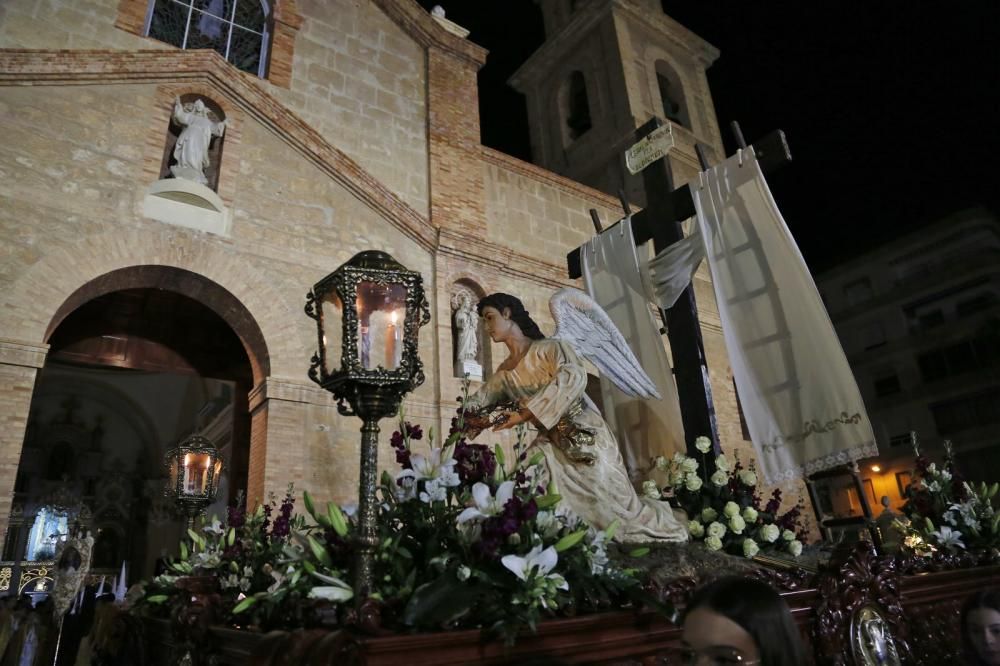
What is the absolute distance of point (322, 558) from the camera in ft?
7.54

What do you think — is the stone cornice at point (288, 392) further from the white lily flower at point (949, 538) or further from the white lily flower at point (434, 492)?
the white lily flower at point (949, 538)

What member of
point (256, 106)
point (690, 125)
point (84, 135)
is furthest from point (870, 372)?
point (84, 135)

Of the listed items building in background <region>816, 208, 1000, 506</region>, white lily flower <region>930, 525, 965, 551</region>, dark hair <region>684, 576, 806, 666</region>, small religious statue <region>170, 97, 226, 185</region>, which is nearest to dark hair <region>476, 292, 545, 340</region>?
dark hair <region>684, 576, 806, 666</region>

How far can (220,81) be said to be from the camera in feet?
26.9

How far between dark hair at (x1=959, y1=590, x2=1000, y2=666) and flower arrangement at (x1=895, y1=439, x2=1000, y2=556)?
5.87 feet

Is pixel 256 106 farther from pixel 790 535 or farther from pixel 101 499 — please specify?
pixel 101 499

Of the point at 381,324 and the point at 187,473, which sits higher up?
the point at 187,473

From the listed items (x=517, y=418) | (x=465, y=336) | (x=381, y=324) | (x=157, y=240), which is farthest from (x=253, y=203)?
(x=381, y=324)

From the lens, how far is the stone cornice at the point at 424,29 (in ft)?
34.0

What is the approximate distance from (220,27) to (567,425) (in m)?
8.28

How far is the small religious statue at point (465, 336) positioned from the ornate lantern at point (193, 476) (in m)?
3.13

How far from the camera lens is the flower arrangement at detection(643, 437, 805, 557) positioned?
395 cm

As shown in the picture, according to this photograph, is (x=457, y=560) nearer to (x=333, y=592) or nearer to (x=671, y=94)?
(x=333, y=592)

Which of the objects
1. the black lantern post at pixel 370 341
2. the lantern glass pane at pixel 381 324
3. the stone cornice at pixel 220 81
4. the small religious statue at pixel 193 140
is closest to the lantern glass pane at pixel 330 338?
the black lantern post at pixel 370 341
